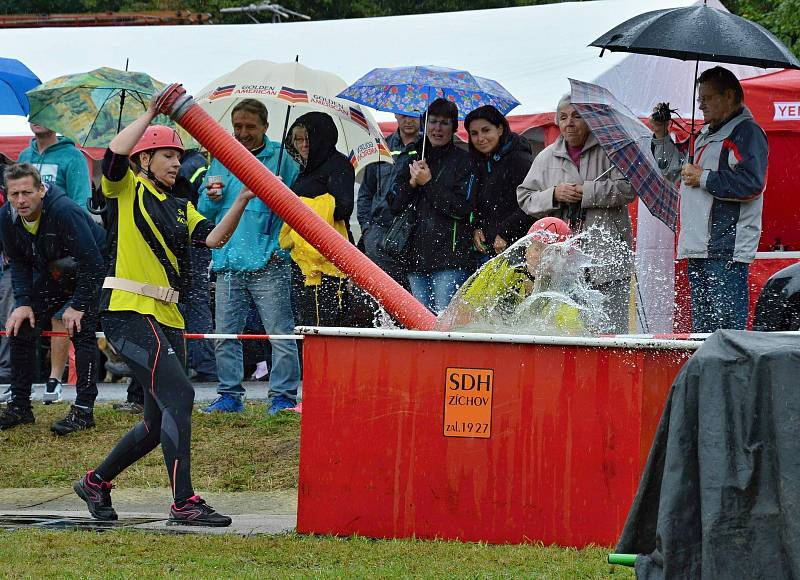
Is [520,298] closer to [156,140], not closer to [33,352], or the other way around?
[156,140]

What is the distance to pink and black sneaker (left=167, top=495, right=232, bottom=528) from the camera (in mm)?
6973

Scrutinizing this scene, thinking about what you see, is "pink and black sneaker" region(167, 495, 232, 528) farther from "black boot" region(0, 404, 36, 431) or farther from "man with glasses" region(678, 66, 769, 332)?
"black boot" region(0, 404, 36, 431)

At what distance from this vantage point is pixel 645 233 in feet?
38.9

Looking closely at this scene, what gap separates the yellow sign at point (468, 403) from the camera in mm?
6145

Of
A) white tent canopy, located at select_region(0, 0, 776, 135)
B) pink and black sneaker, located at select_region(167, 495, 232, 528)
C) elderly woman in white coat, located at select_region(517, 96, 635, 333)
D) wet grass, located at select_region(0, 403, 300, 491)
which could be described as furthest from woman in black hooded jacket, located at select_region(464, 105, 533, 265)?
white tent canopy, located at select_region(0, 0, 776, 135)

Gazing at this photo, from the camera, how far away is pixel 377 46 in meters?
18.8

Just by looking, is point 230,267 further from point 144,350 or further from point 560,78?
point 560,78

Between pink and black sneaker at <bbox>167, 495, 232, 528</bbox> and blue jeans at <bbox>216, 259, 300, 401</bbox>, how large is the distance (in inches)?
149

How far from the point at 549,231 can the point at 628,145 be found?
1.72 metres

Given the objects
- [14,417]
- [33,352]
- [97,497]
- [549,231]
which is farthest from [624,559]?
[33,352]

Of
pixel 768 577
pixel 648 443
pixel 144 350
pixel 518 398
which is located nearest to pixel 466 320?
pixel 518 398

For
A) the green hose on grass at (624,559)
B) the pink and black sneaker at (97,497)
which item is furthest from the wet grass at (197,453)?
the green hose on grass at (624,559)

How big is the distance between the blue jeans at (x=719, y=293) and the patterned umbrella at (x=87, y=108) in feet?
15.2

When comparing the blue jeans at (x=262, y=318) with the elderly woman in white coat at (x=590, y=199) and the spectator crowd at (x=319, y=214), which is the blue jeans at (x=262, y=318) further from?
the elderly woman in white coat at (x=590, y=199)
